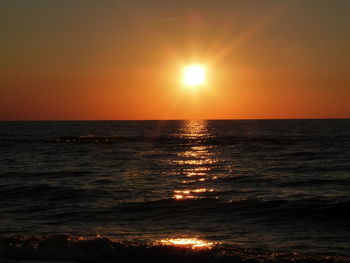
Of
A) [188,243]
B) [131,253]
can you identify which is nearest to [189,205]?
[188,243]

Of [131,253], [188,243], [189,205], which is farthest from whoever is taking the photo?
[189,205]

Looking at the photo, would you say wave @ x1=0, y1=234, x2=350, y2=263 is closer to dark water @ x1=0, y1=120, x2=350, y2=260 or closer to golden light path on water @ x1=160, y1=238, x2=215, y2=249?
golden light path on water @ x1=160, y1=238, x2=215, y2=249

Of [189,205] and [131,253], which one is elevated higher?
[189,205]

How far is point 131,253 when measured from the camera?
12.1m

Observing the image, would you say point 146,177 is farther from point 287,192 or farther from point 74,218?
point 74,218

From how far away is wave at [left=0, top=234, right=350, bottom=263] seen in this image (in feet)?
38.1

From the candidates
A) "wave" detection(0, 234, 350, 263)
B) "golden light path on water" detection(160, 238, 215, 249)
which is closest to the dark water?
"golden light path on water" detection(160, 238, 215, 249)

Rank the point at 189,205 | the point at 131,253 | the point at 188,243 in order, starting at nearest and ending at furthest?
the point at 131,253 → the point at 188,243 → the point at 189,205

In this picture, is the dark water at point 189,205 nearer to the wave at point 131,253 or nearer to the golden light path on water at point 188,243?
the golden light path on water at point 188,243

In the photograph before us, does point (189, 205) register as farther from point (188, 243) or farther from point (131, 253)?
point (131, 253)

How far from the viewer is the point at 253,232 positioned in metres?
14.8

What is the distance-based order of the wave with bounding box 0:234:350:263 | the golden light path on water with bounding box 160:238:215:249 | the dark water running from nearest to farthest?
the wave with bounding box 0:234:350:263 → the golden light path on water with bounding box 160:238:215:249 → the dark water

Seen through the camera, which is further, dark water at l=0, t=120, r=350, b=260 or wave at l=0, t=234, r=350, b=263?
dark water at l=0, t=120, r=350, b=260

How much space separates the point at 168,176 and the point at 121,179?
3.09 meters
